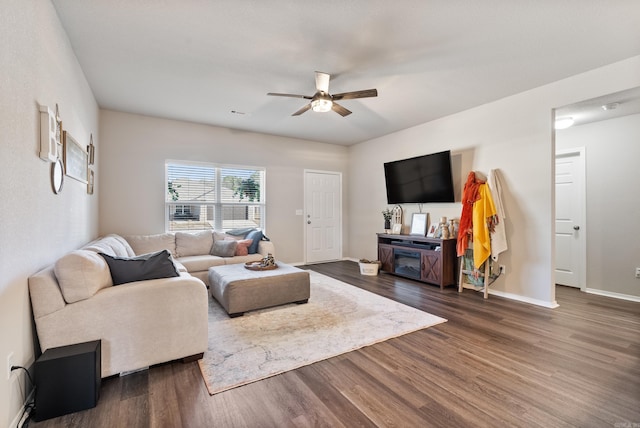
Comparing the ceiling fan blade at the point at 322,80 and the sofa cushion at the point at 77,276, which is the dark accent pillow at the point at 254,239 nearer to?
the ceiling fan blade at the point at 322,80

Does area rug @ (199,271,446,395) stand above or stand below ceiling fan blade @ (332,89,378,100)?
below

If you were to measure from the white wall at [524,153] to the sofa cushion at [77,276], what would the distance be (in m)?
4.50

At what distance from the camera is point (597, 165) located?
4.14 meters

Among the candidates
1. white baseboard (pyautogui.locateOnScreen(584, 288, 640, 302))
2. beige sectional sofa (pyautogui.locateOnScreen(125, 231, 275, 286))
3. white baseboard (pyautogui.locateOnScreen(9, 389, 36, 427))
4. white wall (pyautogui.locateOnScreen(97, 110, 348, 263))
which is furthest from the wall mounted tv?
white baseboard (pyautogui.locateOnScreen(9, 389, 36, 427))

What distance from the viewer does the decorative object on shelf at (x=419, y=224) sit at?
16.3 ft

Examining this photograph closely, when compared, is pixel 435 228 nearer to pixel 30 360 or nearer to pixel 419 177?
pixel 419 177

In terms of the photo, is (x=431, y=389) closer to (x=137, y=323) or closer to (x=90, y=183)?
(x=137, y=323)

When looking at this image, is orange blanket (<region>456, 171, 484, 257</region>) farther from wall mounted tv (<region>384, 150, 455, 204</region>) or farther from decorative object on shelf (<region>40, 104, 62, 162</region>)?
decorative object on shelf (<region>40, 104, 62, 162</region>)

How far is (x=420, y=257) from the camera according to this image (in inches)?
182

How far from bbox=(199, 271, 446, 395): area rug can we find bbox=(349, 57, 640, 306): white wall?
1582 mm

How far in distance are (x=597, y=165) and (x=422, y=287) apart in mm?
3029

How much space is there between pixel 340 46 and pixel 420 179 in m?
2.91

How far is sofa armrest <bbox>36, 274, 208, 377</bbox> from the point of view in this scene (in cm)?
Result: 181

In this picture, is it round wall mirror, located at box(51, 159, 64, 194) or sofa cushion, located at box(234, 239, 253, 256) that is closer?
round wall mirror, located at box(51, 159, 64, 194)
